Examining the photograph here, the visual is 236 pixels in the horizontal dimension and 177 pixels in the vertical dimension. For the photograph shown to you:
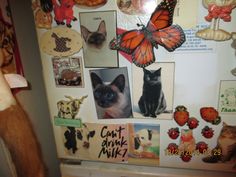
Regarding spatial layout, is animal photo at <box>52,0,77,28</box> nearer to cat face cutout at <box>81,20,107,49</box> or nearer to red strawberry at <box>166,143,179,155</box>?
cat face cutout at <box>81,20,107,49</box>

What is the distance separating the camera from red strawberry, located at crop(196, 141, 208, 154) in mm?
596

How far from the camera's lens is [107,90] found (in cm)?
60

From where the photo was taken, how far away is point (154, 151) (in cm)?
64

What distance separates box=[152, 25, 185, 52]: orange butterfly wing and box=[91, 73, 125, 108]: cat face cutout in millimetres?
130

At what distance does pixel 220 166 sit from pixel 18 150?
532mm

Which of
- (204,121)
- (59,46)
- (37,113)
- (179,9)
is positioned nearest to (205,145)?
(204,121)

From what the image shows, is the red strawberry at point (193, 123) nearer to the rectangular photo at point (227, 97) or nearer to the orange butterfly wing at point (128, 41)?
the rectangular photo at point (227, 97)

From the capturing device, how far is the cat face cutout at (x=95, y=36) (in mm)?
547

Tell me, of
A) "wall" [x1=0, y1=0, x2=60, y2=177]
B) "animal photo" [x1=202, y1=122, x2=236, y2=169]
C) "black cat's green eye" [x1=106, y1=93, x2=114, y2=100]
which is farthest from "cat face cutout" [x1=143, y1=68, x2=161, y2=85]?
"wall" [x1=0, y1=0, x2=60, y2=177]

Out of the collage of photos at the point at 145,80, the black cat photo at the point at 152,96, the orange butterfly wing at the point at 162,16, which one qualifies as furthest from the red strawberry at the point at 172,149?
the orange butterfly wing at the point at 162,16

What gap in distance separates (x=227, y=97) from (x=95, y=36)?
1.19ft

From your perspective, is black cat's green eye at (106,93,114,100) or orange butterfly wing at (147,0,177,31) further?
black cat's green eye at (106,93,114,100)

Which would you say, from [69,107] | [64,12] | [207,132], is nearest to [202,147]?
[207,132]

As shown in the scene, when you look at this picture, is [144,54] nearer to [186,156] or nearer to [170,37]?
[170,37]
